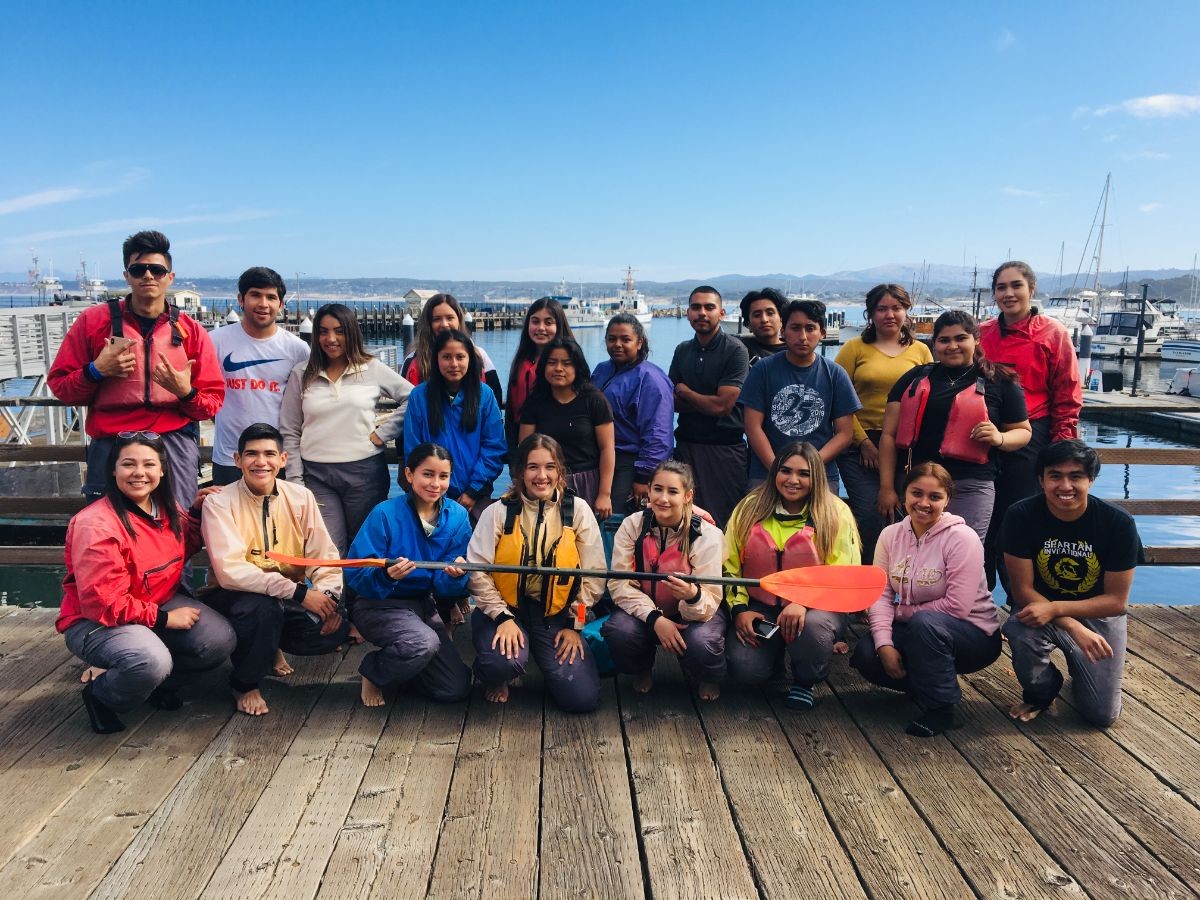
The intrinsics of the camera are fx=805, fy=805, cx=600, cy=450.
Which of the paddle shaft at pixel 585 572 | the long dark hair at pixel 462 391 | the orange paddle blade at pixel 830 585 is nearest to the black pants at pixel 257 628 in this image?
the paddle shaft at pixel 585 572

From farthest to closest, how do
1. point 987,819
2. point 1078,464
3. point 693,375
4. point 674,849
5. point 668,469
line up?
point 693,375
point 668,469
point 1078,464
point 987,819
point 674,849

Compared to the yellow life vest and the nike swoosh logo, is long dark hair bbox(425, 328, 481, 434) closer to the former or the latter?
the yellow life vest

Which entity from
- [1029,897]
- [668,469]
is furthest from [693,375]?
[1029,897]

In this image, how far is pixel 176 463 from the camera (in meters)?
4.01

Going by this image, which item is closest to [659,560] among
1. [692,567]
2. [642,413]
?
Result: [692,567]

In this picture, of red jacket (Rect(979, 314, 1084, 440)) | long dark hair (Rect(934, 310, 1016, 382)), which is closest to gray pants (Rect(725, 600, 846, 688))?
long dark hair (Rect(934, 310, 1016, 382))

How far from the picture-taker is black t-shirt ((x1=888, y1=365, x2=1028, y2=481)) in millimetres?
4094

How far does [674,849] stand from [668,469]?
1610 millimetres

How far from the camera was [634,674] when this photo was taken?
393 centimetres

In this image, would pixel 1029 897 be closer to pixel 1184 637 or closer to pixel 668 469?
pixel 668 469

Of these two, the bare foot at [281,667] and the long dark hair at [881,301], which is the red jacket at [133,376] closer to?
the bare foot at [281,667]

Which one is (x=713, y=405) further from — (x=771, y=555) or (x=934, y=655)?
(x=934, y=655)

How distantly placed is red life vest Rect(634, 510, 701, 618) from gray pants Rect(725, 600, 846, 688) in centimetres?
34

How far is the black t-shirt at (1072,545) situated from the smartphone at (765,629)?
111 cm
